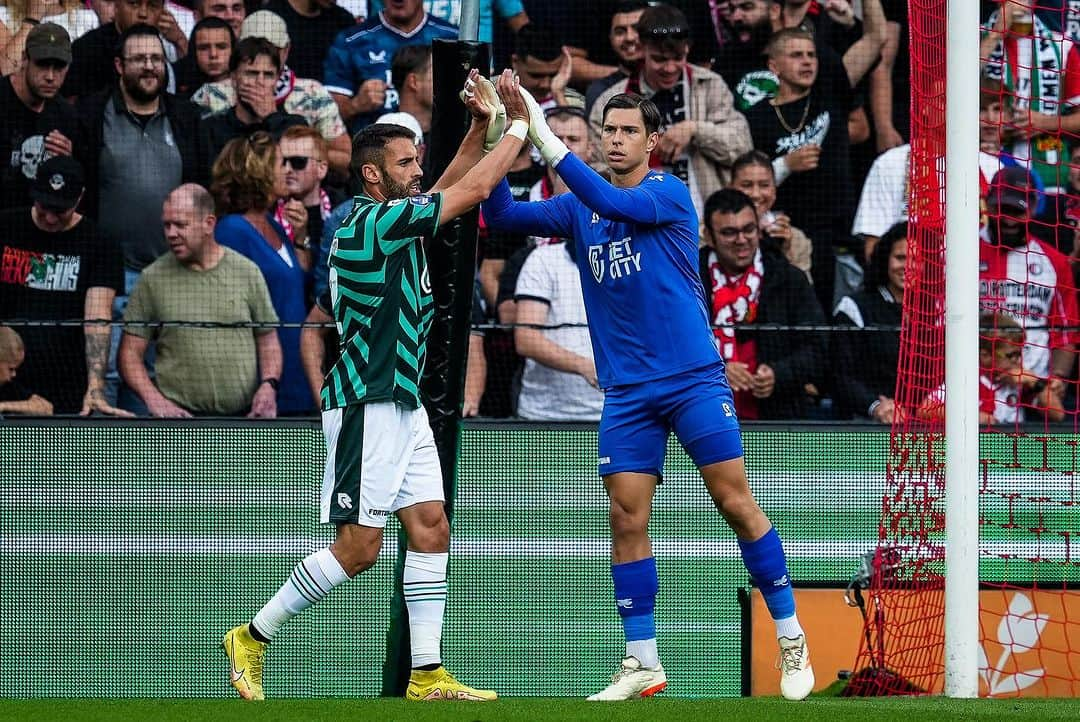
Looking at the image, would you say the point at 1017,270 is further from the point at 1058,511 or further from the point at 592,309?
the point at 592,309

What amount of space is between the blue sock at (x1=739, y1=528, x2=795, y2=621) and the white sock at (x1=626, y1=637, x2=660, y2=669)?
0.44 m

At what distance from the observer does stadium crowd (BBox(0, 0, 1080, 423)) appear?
854cm

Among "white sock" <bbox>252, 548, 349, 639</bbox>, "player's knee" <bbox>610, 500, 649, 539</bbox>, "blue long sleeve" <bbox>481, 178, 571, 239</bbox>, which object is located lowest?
"white sock" <bbox>252, 548, 349, 639</bbox>

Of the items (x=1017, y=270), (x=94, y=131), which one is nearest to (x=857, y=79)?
(x=1017, y=270)

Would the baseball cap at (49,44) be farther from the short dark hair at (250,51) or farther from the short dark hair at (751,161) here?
the short dark hair at (751,161)

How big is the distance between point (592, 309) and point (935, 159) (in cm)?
152

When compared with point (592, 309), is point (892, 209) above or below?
above

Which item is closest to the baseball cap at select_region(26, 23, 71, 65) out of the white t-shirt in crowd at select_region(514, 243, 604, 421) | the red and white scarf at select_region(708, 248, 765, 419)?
the white t-shirt in crowd at select_region(514, 243, 604, 421)

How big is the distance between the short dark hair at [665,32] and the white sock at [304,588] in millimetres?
5052

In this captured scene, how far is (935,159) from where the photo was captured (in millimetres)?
5855

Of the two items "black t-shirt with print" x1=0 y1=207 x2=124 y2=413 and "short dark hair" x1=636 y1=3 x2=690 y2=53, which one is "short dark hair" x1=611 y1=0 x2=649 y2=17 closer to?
"short dark hair" x1=636 y1=3 x2=690 y2=53

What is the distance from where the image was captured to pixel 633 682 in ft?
17.3

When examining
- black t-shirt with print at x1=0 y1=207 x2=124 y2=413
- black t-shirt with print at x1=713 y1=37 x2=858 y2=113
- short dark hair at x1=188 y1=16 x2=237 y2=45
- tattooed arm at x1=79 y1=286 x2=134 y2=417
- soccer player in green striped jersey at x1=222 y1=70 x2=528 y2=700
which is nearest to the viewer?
soccer player in green striped jersey at x1=222 y1=70 x2=528 y2=700

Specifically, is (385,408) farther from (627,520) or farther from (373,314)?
(627,520)
